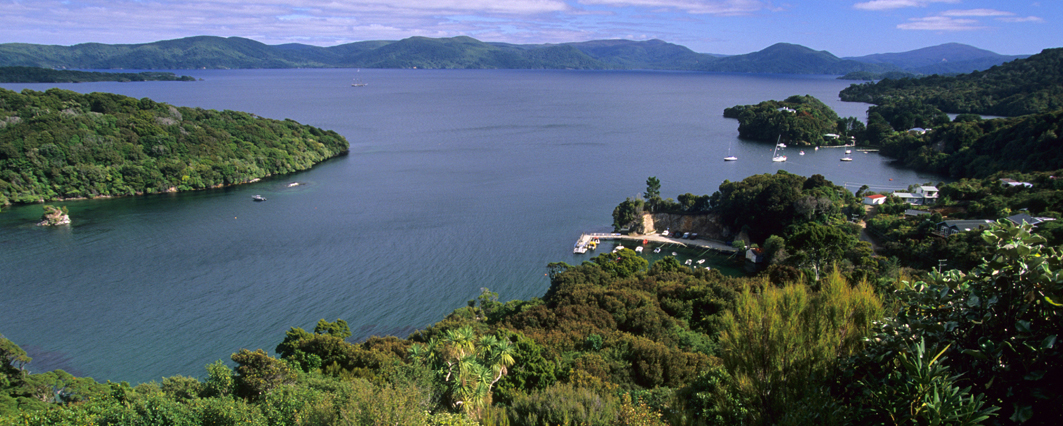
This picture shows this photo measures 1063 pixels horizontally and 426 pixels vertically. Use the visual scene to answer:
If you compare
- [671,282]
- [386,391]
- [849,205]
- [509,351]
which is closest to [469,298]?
[671,282]

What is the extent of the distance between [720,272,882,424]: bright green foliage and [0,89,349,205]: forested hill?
67386 mm

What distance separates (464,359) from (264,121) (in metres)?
77.2

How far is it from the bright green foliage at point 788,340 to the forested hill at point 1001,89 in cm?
11795

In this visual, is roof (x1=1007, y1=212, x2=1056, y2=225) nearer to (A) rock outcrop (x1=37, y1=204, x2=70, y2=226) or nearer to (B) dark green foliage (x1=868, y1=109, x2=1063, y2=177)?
(B) dark green foliage (x1=868, y1=109, x2=1063, y2=177)

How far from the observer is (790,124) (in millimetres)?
89562

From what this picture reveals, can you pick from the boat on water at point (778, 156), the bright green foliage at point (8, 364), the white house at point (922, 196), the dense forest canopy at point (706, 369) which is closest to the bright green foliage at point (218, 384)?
the dense forest canopy at point (706, 369)

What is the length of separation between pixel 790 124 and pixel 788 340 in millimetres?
92040

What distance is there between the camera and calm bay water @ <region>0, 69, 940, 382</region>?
29906mm

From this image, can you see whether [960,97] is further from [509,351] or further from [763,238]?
[509,351]

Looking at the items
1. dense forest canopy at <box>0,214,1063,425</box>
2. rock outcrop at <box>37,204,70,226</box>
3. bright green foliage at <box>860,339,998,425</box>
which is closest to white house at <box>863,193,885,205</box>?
dense forest canopy at <box>0,214,1063,425</box>

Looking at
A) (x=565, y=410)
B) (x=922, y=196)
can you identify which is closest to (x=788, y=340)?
(x=565, y=410)

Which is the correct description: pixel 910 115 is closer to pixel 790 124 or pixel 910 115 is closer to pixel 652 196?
pixel 790 124

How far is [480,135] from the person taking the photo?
9488 centimetres

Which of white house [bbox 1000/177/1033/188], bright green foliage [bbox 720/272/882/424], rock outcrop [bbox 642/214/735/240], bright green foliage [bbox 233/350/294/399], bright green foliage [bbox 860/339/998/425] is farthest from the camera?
rock outcrop [bbox 642/214/735/240]
